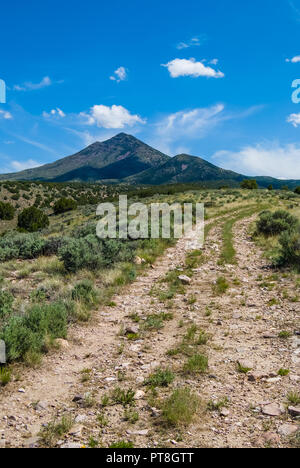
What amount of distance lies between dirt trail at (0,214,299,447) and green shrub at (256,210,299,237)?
27.8 feet

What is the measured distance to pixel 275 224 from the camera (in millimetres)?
17125

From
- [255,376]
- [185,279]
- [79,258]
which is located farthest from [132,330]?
[79,258]

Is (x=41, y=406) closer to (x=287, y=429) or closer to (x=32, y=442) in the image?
(x=32, y=442)

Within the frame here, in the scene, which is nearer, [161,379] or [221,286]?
[161,379]

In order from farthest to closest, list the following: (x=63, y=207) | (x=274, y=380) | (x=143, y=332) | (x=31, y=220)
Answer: (x=63, y=207) → (x=31, y=220) → (x=143, y=332) → (x=274, y=380)

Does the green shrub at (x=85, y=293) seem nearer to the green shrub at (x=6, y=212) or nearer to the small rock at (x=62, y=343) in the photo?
the small rock at (x=62, y=343)

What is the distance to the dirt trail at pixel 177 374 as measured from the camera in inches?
149

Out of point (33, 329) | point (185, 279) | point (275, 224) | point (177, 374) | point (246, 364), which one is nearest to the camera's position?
point (177, 374)

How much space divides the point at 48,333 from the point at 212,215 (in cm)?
2185

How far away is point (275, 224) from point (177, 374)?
1407 cm

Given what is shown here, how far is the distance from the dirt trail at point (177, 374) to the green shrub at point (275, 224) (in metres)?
8.49

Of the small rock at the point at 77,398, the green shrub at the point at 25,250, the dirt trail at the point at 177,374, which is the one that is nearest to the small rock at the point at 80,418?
the dirt trail at the point at 177,374
